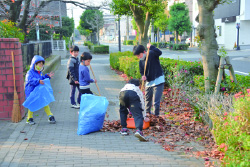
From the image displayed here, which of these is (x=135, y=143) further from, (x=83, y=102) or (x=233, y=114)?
(x=233, y=114)

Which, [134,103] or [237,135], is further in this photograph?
[134,103]

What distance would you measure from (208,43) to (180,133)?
183 centimetres

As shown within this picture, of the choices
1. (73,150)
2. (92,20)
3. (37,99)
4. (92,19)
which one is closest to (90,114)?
(73,150)

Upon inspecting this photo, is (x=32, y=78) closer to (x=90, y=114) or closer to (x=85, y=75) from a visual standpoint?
(x=85, y=75)

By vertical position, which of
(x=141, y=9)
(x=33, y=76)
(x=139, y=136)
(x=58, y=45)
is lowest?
(x=139, y=136)

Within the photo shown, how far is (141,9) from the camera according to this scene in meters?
16.6

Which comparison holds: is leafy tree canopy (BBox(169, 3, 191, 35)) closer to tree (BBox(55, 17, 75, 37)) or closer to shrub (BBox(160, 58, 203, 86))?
tree (BBox(55, 17, 75, 37))

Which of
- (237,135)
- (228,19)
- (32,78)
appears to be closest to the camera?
(237,135)

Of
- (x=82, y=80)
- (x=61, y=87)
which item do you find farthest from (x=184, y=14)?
(x=82, y=80)

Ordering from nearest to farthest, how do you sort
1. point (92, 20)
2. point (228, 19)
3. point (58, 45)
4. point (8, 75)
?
point (8, 75), point (58, 45), point (228, 19), point (92, 20)

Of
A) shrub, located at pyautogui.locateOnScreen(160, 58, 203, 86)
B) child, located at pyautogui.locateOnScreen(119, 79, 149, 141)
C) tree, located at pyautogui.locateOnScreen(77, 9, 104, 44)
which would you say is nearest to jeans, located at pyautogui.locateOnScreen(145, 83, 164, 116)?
child, located at pyautogui.locateOnScreen(119, 79, 149, 141)

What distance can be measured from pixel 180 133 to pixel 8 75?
3.91 metres

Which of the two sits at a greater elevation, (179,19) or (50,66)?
(179,19)

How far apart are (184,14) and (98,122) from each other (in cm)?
4623
